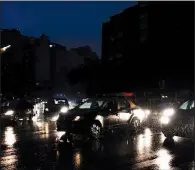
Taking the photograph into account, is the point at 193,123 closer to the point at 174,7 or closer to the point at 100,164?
the point at 100,164


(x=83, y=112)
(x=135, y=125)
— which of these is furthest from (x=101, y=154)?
(x=135, y=125)

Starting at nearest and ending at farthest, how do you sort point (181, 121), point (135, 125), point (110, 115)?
point (181, 121) < point (110, 115) < point (135, 125)

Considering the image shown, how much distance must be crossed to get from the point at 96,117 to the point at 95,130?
19.0 inches

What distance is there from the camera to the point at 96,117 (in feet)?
45.0

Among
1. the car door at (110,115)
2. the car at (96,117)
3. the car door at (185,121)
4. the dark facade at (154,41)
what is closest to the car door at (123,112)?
the car at (96,117)

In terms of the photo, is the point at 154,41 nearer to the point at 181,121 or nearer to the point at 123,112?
the point at 123,112

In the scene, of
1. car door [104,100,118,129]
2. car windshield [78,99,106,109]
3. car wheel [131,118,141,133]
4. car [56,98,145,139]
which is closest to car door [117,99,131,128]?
car [56,98,145,139]

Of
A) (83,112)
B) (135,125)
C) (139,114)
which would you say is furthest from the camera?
(139,114)

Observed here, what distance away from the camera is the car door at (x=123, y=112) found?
15004mm

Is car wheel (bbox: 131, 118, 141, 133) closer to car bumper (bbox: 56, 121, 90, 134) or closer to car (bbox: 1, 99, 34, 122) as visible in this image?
car bumper (bbox: 56, 121, 90, 134)

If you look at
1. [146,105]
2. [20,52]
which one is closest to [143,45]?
[20,52]

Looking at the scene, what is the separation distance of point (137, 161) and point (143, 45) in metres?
50.2

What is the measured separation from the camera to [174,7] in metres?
58.0

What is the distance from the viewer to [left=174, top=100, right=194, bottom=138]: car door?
40.6 ft
